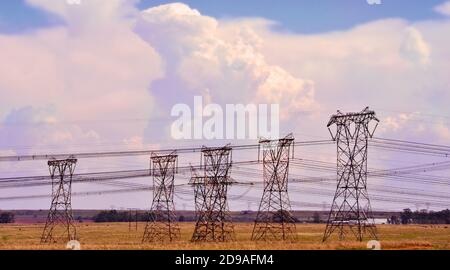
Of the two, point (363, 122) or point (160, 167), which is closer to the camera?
point (363, 122)

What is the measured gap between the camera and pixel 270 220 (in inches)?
3595

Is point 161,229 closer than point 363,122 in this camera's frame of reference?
No
